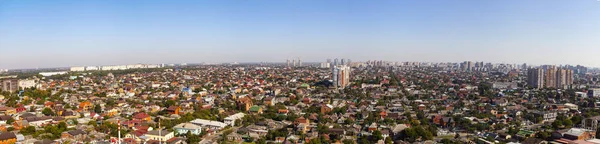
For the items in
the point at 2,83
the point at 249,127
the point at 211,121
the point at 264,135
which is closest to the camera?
the point at 264,135

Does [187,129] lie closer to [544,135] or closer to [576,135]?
[544,135]

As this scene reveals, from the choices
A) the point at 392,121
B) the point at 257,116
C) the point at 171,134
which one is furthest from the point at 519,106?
the point at 171,134

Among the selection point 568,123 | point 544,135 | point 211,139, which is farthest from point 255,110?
point 568,123

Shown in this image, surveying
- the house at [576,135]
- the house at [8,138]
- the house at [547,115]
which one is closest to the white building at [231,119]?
the house at [8,138]

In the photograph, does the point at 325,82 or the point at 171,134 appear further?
the point at 325,82

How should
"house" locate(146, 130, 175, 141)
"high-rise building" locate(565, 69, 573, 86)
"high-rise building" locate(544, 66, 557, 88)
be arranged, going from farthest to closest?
"high-rise building" locate(565, 69, 573, 86), "high-rise building" locate(544, 66, 557, 88), "house" locate(146, 130, 175, 141)

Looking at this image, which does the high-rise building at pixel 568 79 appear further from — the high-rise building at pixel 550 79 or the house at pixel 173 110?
the house at pixel 173 110

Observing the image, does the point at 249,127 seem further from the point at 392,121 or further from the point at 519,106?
the point at 519,106

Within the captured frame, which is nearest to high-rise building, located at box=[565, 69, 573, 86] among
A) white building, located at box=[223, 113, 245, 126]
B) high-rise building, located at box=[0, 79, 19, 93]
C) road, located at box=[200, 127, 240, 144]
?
white building, located at box=[223, 113, 245, 126]

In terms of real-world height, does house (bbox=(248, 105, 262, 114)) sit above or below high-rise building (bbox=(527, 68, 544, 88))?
below

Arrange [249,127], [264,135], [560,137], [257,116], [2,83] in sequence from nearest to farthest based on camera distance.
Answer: [560,137] < [264,135] < [249,127] < [257,116] < [2,83]

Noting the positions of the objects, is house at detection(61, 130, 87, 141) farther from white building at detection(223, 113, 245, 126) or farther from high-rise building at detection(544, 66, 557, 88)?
high-rise building at detection(544, 66, 557, 88)
